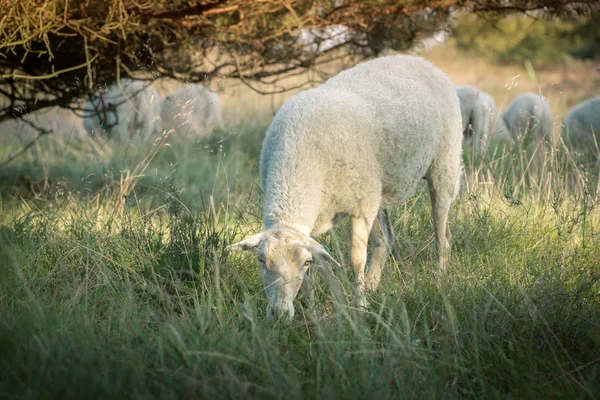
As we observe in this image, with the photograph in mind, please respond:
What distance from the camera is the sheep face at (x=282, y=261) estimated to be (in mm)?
3314

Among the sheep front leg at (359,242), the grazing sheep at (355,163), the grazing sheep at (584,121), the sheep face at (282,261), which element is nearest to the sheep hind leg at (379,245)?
the grazing sheep at (355,163)

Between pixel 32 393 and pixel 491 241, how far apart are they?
10.6ft

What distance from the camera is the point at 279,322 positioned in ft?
10.6

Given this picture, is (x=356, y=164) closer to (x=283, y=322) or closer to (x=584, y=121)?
(x=283, y=322)

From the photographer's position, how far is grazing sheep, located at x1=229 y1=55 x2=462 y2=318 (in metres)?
3.43

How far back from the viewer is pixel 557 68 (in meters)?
27.8

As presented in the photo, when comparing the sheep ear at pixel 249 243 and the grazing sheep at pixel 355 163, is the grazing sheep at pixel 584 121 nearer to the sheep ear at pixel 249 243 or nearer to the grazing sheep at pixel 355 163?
the grazing sheep at pixel 355 163

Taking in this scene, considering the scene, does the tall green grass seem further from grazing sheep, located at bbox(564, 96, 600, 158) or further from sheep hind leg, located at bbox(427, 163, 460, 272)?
grazing sheep, located at bbox(564, 96, 600, 158)

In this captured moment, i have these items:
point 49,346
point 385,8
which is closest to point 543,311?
point 49,346

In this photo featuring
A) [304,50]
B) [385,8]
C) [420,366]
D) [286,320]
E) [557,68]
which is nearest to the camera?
[420,366]

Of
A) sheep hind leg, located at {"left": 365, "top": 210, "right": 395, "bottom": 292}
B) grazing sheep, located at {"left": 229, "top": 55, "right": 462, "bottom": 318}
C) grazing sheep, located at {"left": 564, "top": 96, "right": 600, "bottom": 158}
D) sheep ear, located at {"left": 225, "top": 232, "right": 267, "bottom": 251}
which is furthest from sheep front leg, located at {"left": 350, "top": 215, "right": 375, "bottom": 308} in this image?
grazing sheep, located at {"left": 564, "top": 96, "right": 600, "bottom": 158}

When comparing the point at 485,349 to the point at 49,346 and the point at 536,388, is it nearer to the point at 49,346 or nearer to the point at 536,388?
the point at 536,388

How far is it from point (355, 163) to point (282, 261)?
865mm

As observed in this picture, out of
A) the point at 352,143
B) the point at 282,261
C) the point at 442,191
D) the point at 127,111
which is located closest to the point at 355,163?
the point at 352,143
